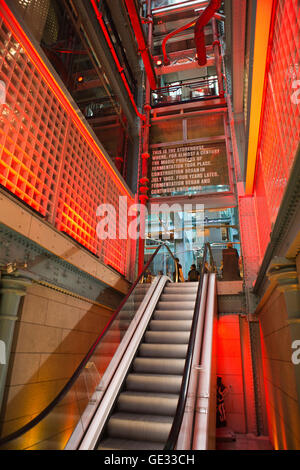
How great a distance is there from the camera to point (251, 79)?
4266 millimetres

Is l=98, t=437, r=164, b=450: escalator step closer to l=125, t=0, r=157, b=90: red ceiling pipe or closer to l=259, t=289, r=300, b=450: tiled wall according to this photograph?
l=259, t=289, r=300, b=450: tiled wall

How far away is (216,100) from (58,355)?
32.5 feet

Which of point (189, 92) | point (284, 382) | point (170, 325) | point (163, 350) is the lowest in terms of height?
point (284, 382)

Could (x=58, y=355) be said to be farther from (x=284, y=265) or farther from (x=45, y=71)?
(x=45, y=71)

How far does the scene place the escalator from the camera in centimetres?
313

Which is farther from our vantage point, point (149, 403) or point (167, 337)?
point (167, 337)

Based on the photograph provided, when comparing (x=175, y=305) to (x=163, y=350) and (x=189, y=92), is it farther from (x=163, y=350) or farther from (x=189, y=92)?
(x=189, y=92)

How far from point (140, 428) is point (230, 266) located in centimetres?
617

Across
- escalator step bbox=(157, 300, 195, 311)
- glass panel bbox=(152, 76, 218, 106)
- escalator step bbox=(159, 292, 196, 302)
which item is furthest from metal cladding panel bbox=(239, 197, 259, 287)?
glass panel bbox=(152, 76, 218, 106)

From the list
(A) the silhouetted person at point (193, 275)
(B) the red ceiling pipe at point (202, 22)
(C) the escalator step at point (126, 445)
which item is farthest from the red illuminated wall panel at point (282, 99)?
(B) the red ceiling pipe at point (202, 22)

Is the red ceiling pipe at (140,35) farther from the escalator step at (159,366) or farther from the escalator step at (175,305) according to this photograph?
the escalator step at (159,366)

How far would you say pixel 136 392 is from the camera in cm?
433

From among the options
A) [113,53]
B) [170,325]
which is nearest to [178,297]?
[170,325]

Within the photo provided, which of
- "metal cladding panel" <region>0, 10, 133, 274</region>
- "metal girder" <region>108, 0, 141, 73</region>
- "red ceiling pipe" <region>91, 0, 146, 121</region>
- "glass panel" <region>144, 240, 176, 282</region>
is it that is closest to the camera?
"metal cladding panel" <region>0, 10, 133, 274</region>
